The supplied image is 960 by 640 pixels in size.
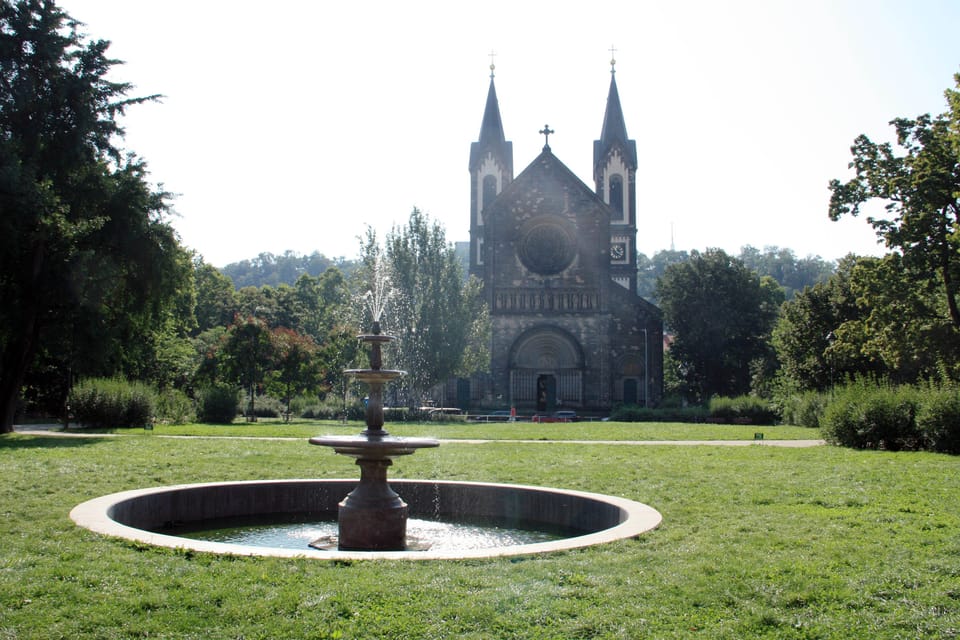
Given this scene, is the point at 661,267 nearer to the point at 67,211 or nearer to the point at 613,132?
the point at 613,132

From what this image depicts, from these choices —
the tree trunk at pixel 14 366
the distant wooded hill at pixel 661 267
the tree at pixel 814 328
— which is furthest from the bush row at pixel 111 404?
the distant wooded hill at pixel 661 267

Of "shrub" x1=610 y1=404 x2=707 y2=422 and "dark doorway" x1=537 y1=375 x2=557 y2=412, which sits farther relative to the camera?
"dark doorway" x1=537 y1=375 x2=557 y2=412

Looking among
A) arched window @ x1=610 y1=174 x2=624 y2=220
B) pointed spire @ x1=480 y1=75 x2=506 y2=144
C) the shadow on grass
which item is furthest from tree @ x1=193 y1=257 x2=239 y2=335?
the shadow on grass

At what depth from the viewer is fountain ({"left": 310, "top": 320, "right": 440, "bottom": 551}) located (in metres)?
9.76

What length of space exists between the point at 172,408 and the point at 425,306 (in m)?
13.2

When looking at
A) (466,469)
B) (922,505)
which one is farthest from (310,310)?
(922,505)

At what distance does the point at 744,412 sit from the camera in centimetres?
3966

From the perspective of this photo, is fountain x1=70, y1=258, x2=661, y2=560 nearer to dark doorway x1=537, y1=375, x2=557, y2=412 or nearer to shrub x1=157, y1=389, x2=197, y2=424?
shrub x1=157, y1=389, x2=197, y2=424

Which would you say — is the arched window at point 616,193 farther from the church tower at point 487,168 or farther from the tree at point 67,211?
the tree at point 67,211

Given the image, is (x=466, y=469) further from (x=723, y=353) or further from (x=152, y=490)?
(x=723, y=353)

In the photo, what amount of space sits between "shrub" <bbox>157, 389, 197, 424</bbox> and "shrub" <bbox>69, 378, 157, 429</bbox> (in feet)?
8.07

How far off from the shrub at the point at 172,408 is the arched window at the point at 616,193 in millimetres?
37077

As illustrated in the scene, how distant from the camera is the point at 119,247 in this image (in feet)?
85.9

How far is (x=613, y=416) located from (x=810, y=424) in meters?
11.3
